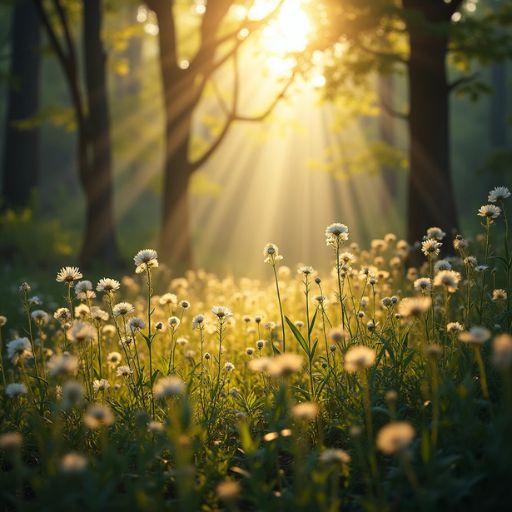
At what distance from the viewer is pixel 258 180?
32438mm

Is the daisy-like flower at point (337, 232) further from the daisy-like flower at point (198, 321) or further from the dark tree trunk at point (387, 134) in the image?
the dark tree trunk at point (387, 134)

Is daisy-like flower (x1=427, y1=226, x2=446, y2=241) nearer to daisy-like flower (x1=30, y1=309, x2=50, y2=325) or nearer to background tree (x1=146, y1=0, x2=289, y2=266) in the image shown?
daisy-like flower (x1=30, y1=309, x2=50, y2=325)

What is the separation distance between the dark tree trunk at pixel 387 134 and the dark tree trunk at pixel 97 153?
9.89m

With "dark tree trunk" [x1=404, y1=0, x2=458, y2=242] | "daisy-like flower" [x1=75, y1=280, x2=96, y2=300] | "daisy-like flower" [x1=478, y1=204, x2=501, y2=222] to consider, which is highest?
"dark tree trunk" [x1=404, y1=0, x2=458, y2=242]

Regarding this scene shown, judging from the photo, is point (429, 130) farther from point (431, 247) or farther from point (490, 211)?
point (431, 247)

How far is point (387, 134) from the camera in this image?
727 inches

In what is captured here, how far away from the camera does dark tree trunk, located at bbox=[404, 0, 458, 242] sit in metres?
8.20

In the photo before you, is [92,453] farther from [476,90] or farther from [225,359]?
[476,90]

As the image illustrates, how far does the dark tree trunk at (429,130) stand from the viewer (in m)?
8.20

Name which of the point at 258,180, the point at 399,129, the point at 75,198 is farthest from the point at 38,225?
the point at 399,129

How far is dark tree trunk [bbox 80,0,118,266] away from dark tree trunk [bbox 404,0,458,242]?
19.9ft

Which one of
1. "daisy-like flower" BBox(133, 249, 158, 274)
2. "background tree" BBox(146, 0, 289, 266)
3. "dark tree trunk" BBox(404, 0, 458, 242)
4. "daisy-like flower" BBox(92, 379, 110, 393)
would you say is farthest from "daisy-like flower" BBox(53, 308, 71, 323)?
"background tree" BBox(146, 0, 289, 266)

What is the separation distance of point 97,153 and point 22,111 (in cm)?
485

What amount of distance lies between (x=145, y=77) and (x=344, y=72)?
1648 cm
